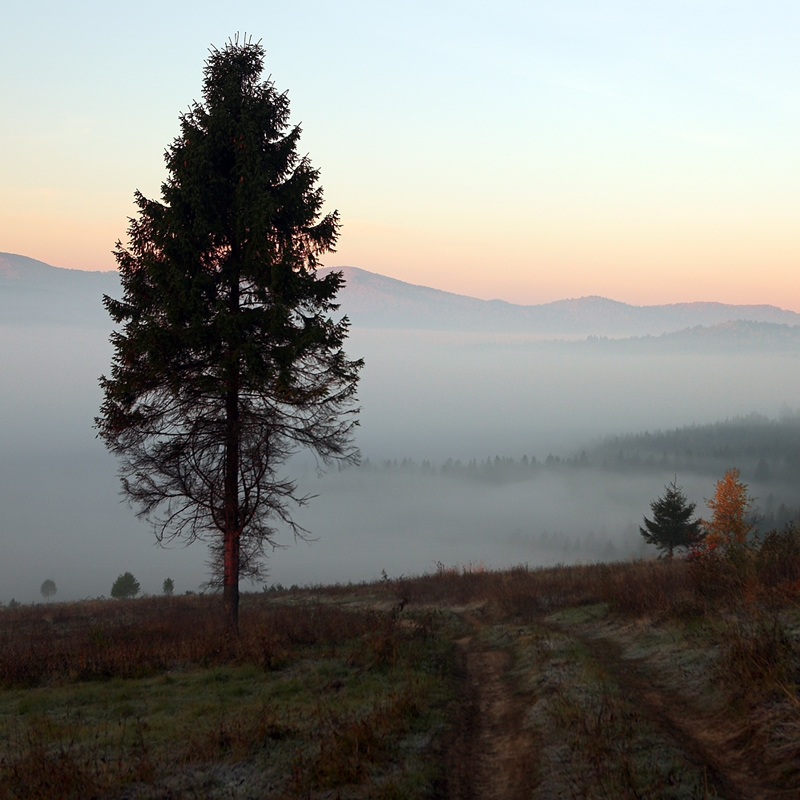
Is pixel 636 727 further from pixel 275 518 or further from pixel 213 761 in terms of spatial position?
pixel 275 518

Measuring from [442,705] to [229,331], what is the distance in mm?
8699

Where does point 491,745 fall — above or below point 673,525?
above

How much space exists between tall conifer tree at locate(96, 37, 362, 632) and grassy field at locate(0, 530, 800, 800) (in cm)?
376

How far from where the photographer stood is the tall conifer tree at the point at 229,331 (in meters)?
12.5

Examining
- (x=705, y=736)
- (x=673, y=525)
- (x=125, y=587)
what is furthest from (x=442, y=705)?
(x=125, y=587)

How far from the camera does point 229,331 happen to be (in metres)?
12.1

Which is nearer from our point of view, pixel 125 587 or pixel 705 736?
pixel 705 736

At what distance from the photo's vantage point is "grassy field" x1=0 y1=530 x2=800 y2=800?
17.4ft

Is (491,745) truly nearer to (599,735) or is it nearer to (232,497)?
(599,735)

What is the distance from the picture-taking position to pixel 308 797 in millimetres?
4934

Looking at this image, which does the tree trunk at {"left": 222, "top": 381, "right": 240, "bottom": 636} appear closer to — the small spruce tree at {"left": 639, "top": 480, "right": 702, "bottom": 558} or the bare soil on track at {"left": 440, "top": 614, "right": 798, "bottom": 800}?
the bare soil on track at {"left": 440, "top": 614, "right": 798, "bottom": 800}

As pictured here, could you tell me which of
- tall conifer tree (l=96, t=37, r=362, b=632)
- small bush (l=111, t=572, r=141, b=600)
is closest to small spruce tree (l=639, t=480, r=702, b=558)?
tall conifer tree (l=96, t=37, r=362, b=632)

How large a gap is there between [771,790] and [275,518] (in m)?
11.6

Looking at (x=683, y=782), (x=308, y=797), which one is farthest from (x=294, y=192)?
(x=683, y=782)
